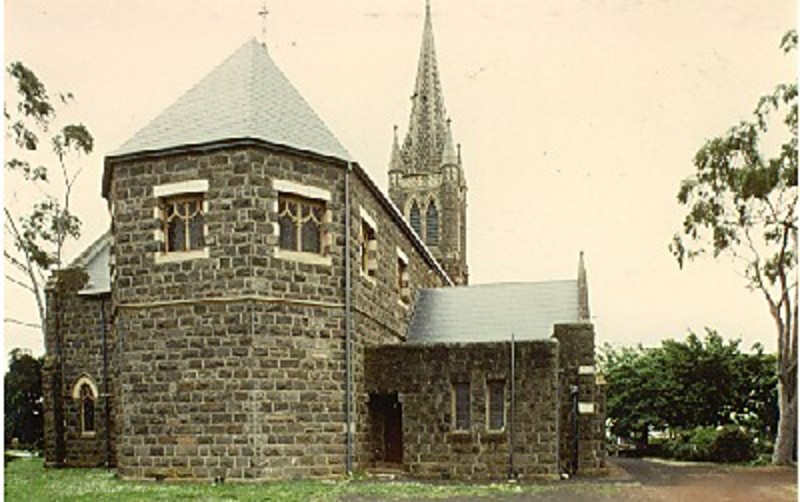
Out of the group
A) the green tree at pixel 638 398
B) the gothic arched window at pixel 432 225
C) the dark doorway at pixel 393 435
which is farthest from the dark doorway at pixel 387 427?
the gothic arched window at pixel 432 225

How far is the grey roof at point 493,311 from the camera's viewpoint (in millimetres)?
28547

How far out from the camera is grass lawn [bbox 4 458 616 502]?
16031 mm

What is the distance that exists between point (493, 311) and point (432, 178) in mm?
29939

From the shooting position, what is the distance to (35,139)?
82.6 feet

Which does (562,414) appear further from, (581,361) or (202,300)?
(202,300)

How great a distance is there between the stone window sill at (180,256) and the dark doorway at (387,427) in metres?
5.91

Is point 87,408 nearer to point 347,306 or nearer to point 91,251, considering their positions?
point 91,251

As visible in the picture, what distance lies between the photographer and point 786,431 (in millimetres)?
28109

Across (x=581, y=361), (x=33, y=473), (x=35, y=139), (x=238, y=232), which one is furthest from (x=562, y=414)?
(x=35, y=139)

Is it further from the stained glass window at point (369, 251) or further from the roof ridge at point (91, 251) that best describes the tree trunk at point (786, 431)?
the roof ridge at point (91, 251)

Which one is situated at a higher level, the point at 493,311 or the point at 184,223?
the point at 184,223

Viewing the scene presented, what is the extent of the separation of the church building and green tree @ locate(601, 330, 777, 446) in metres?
12.2

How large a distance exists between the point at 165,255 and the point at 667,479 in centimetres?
1255

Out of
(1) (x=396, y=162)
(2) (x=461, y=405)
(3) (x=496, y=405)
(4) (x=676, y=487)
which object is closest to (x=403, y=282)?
(2) (x=461, y=405)
